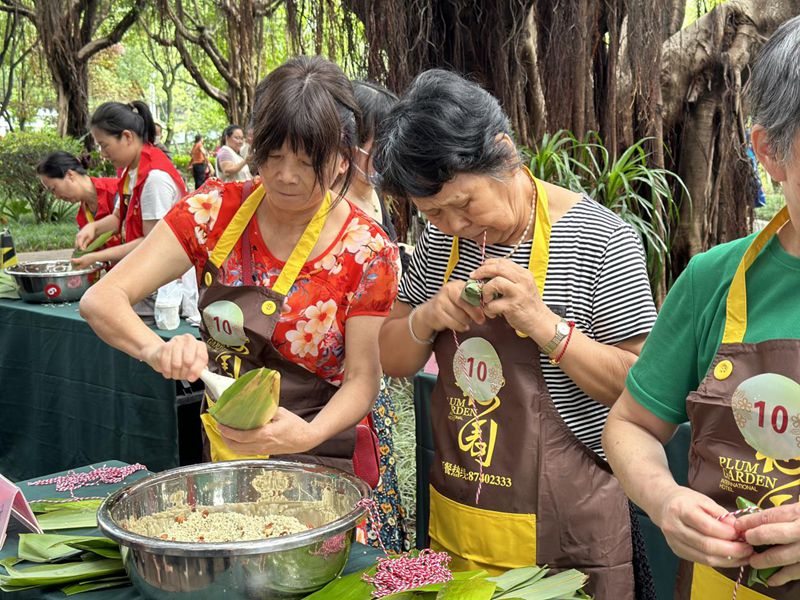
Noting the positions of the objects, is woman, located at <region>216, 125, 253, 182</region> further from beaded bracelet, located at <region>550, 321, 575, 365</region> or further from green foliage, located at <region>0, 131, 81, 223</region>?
beaded bracelet, located at <region>550, 321, 575, 365</region>

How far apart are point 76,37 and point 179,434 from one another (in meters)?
12.2

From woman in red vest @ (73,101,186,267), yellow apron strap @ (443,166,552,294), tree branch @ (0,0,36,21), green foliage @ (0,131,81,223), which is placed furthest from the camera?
green foliage @ (0,131,81,223)

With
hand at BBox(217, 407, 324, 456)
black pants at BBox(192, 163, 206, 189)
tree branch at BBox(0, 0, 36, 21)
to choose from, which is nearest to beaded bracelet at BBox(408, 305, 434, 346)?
hand at BBox(217, 407, 324, 456)

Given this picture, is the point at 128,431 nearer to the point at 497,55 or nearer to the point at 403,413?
the point at 403,413

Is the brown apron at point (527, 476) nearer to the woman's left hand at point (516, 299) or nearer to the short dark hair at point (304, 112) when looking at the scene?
the woman's left hand at point (516, 299)

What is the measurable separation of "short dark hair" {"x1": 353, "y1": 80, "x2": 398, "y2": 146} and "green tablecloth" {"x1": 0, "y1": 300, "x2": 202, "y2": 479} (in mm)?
1752

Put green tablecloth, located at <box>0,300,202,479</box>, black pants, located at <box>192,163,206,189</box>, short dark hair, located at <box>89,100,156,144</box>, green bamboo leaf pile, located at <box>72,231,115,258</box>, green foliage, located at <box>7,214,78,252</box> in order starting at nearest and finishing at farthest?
1. green tablecloth, located at <box>0,300,202,479</box>
2. short dark hair, located at <box>89,100,156,144</box>
3. green bamboo leaf pile, located at <box>72,231,115,258</box>
4. green foliage, located at <box>7,214,78,252</box>
5. black pants, located at <box>192,163,206,189</box>

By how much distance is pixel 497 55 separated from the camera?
4465mm

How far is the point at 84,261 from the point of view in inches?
178

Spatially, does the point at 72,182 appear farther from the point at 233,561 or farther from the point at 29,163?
the point at 29,163

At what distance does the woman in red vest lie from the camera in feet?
13.7

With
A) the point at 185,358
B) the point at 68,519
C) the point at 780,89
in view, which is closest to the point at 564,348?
the point at 780,89

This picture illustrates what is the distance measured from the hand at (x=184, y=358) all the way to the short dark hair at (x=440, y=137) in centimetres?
52

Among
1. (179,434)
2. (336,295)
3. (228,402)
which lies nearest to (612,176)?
(179,434)
